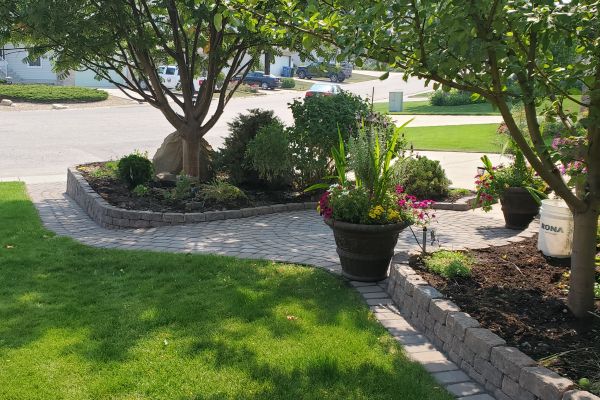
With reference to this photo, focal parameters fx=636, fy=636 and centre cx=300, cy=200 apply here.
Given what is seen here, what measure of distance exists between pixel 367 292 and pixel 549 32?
9.22 ft

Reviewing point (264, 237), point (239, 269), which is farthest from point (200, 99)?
point (239, 269)

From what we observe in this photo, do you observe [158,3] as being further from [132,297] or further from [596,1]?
[596,1]

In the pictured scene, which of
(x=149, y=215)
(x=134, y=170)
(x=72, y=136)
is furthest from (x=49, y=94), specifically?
(x=149, y=215)

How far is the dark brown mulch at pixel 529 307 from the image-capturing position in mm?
4039

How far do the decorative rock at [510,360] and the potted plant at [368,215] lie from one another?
1.96m

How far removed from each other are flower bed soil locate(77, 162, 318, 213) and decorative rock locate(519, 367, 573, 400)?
19.4ft

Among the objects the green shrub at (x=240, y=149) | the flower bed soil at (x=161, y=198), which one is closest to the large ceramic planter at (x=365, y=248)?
the flower bed soil at (x=161, y=198)

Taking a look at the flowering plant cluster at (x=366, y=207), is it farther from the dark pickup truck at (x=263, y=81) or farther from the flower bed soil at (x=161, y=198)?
the dark pickup truck at (x=263, y=81)

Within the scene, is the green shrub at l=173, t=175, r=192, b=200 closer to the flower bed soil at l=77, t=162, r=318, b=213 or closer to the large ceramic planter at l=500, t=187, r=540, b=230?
the flower bed soil at l=77, t=162, r=318, b=213

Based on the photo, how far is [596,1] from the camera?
13.3ft

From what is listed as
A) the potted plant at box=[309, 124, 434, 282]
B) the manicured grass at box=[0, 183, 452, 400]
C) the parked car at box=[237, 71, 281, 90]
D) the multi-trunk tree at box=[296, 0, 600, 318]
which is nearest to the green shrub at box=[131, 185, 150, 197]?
the manicured grass at box=[0, 183, 452, 400]

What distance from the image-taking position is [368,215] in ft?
19.1

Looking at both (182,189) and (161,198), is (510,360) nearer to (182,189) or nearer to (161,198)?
(182,189)

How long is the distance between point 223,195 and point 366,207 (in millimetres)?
3819
